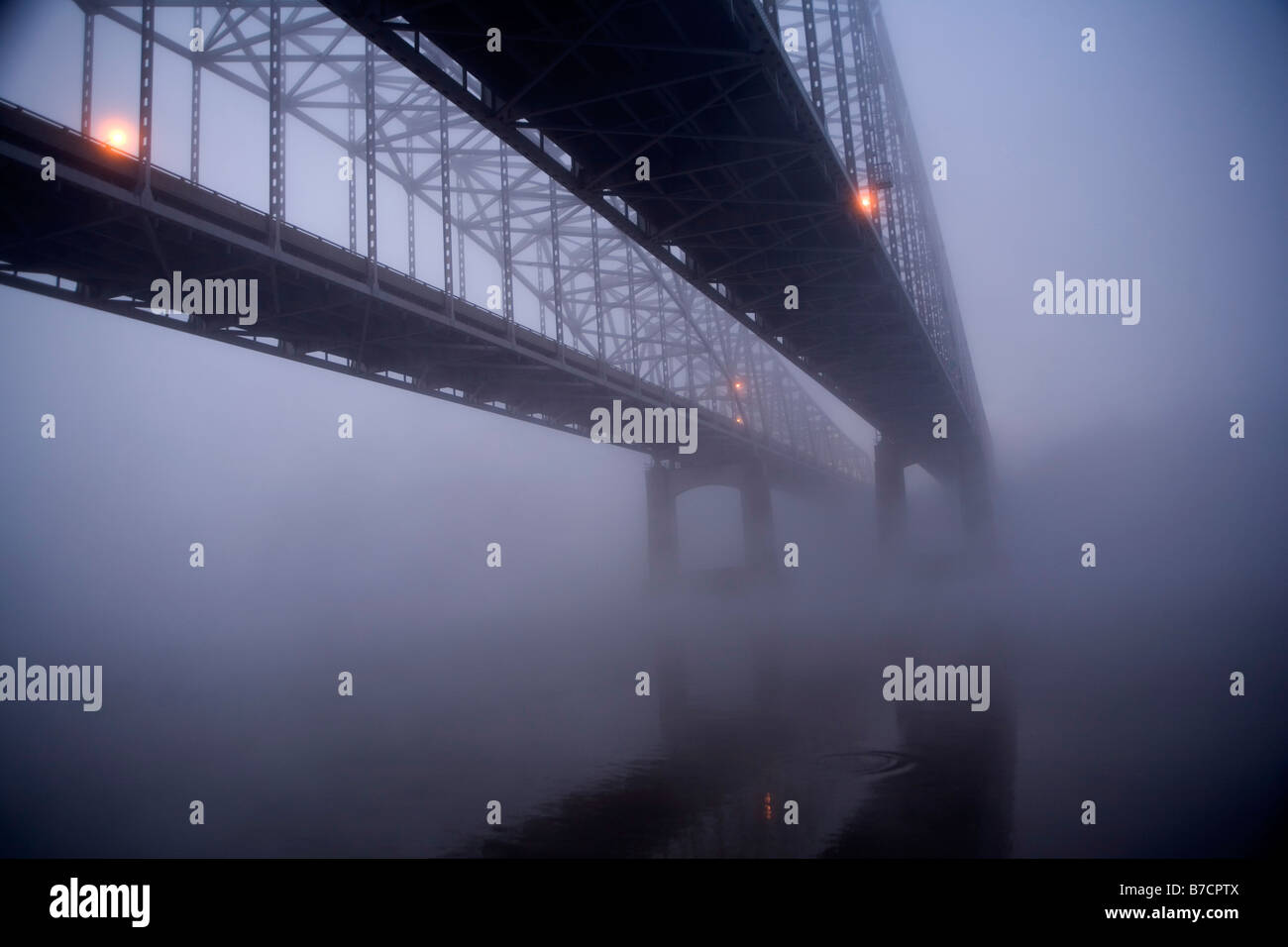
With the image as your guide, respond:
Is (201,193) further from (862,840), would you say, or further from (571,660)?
(862,840)

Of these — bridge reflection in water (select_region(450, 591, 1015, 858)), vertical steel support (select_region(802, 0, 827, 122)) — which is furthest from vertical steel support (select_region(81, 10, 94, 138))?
bridge reflection in water (select_region(450, 591, 1015, 858))

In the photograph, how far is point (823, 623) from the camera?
132 ft

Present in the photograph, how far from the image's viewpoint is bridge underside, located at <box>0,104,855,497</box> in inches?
653

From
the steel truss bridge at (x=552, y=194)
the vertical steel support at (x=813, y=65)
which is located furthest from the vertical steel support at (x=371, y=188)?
the vertical steel support at (x=813, y=65)

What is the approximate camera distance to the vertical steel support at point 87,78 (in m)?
17.0

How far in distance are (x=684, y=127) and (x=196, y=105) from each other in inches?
688

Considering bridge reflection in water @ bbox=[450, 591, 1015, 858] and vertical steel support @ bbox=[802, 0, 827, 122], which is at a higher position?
vertical steel support @ bbox=[802, 0, 827, 122]

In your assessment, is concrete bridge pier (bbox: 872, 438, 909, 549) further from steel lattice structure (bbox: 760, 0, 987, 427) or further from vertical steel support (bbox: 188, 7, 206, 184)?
vertical steel support (bbox: 188, 7, 206, 184)

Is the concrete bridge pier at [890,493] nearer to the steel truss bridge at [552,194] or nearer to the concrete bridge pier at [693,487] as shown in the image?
the concrete bridge pier at [693,487]

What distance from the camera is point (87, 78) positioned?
18812 mm

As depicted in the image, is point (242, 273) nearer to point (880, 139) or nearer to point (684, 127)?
point (684, 127)

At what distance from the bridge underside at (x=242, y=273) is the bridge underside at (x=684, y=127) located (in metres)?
7.84

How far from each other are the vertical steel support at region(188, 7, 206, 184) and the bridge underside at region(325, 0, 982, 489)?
Result: 36.0 feet
